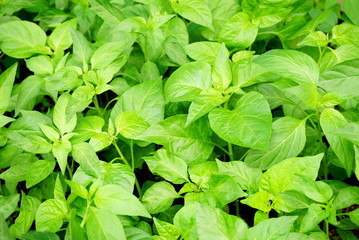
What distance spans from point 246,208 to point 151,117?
54cm

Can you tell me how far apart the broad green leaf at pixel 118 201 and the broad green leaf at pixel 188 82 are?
34 centimetres

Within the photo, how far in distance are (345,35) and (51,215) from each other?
1167mm

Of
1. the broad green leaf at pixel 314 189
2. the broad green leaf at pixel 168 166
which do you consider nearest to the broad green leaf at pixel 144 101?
the broad green leaf at pixel 168 166

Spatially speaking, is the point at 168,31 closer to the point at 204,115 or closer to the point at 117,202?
the point at 204,115

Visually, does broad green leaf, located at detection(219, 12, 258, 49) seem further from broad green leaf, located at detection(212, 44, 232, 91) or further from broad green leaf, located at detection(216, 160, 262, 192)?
broad green leaf, located at detection(216, 160, 262, 192)

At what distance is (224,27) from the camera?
5.26ft

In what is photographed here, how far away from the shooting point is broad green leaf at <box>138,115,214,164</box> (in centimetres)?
132

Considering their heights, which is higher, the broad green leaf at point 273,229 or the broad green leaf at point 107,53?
the broad green leaf at point 107,53

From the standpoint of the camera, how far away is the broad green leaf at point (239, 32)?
5.14ft

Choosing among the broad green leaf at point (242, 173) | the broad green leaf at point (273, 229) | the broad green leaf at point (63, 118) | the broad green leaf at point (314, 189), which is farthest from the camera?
the broad green leaf at point (63, 118)

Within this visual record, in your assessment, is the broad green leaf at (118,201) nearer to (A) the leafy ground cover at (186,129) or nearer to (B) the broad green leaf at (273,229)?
(A) the leafy ground cover at (186,129)

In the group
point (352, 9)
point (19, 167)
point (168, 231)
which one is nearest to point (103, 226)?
point (168, 231)

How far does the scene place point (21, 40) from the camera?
5.30ft

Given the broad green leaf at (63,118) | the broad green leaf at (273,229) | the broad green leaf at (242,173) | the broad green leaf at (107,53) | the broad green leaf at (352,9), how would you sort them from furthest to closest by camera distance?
the broad green leaf at (352,9) < the broad green leaf at (107,53) < the broad green leaf at (63,118) < the broad green leaf at (242,173) < the broad green leaf at (273,229)
